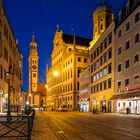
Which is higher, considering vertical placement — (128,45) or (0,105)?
(128,45)

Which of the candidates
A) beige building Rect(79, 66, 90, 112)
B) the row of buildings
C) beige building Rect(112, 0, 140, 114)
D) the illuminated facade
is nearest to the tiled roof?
the row of buildings

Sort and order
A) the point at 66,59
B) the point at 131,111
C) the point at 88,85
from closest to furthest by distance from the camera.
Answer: the point at 131,111, the point at 88,85, the point at 66,59

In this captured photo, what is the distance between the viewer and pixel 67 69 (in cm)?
10262

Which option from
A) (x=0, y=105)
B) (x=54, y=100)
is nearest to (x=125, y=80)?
(x=0, y=105)

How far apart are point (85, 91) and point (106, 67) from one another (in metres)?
23.8

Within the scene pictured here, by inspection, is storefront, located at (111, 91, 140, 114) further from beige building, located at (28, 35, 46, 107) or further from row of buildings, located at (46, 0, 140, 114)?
beige building, located at (28, 35, 46, 107)

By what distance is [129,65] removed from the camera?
46.8 m

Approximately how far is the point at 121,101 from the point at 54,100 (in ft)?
251

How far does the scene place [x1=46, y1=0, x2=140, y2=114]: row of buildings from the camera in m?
45.2

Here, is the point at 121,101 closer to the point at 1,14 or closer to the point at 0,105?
the point at 0,105

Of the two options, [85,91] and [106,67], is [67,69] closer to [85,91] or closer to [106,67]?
[85,91]

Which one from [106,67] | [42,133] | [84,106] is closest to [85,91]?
[84,106]

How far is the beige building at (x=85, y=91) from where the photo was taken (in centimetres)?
8018

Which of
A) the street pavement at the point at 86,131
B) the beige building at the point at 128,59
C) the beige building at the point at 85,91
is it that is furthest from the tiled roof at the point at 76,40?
the street pavement at the point at 86,131
